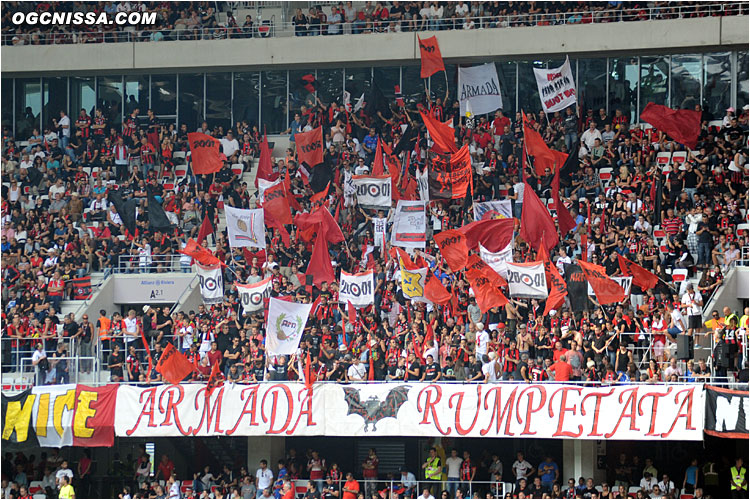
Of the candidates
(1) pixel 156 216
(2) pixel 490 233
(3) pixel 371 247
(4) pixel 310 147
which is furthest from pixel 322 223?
(1) pixel 156 216

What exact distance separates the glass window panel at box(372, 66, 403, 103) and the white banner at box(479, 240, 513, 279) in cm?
1081

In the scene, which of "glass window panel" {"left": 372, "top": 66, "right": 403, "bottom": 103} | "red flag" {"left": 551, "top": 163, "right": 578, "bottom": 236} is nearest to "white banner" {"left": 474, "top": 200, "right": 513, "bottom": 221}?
"red flag" {"left": 551, "top": 163, "right": 578, "bottom": 236}

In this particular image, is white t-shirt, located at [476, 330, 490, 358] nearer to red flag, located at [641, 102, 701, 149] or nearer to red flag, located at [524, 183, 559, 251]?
red flag, located at [524, 183, 559, 251]

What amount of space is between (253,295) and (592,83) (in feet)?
40.1

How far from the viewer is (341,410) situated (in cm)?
2584

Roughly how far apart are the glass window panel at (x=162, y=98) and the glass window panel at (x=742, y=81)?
14817mm

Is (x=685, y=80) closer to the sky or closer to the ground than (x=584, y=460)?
closer to the sky

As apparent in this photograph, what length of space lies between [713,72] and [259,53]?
1155 centimetres

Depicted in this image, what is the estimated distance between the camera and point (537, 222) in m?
27.8

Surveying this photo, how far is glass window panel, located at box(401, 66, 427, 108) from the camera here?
36.6m

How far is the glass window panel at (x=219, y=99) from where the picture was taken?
3828 cm

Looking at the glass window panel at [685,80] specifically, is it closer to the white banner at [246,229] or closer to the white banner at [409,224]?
the white banner at [409,224]

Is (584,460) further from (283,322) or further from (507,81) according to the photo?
(507,81)

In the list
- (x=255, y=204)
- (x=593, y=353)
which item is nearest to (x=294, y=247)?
(x=255, y=204)
